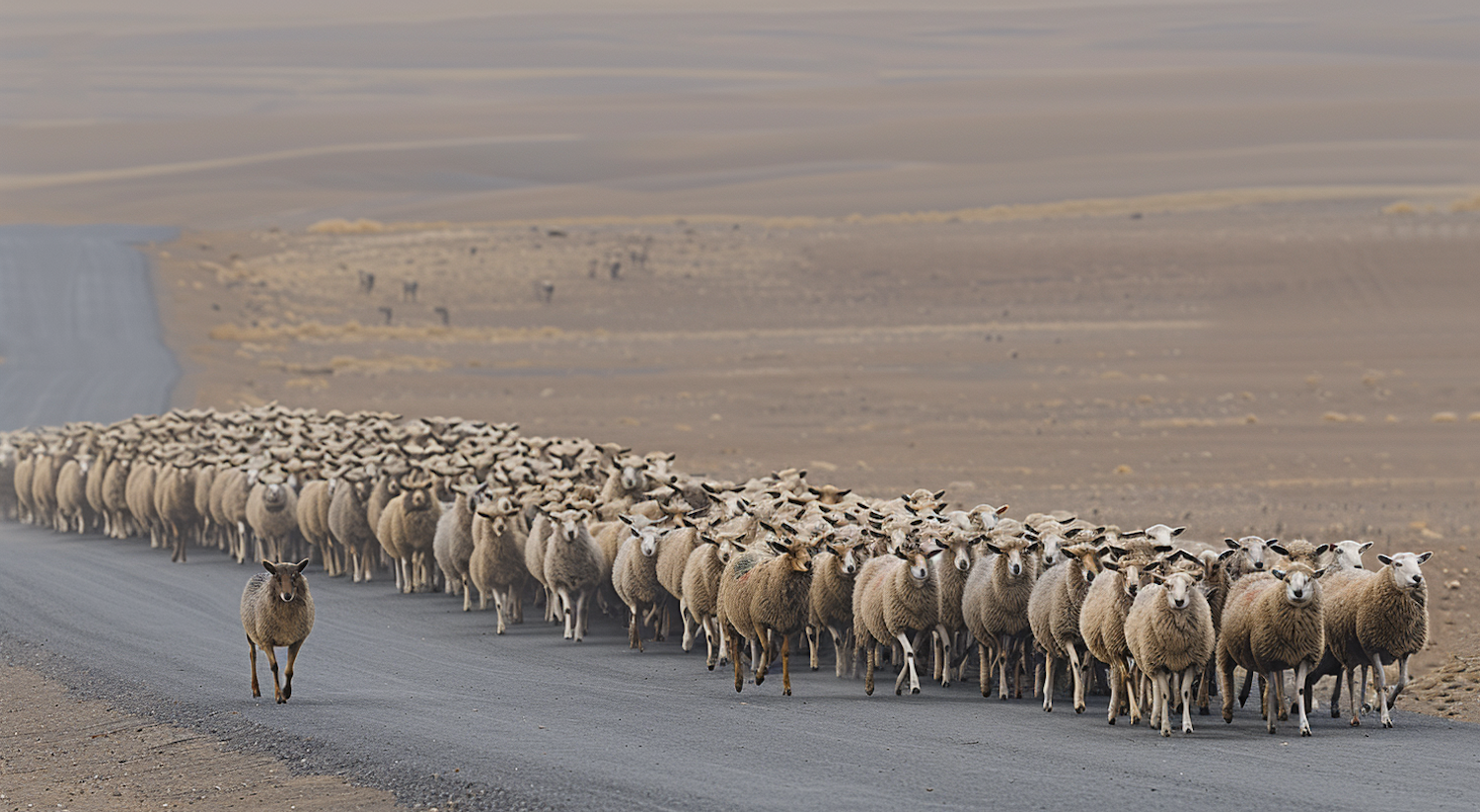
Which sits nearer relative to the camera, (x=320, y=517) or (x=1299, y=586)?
(x=1299, y=586)

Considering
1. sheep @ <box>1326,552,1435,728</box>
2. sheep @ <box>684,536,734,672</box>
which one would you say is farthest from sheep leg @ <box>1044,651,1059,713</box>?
sheep @ <box>684,536,734,672</box>

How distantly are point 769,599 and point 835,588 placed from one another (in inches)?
33.6

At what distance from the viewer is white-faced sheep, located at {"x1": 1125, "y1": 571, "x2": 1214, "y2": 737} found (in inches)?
556

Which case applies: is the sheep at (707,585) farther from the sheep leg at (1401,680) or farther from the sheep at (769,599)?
the sheep leg at (1401,680)

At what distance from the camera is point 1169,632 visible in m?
14.1

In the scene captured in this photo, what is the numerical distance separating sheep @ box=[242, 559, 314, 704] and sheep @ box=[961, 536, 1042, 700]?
6.12 m

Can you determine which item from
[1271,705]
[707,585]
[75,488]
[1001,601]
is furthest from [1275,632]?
[75,488]

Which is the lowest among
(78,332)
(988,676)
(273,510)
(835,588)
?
(988,676)

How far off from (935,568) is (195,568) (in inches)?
539

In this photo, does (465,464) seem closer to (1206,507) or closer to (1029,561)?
(1029,561)

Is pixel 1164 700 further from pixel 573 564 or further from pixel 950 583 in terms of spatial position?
pixel 573 564

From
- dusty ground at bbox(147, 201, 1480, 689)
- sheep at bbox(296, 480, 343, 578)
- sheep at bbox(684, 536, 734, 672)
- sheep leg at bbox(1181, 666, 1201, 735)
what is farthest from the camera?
dusty ground at bbox(147, 201, 1480, 689)

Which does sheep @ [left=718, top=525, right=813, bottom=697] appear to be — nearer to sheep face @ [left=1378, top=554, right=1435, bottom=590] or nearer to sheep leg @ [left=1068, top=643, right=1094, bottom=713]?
sheep leg @ [left=1068, top=643, right=1094, bottom=713]

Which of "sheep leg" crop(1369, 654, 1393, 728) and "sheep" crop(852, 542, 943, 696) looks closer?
"sheep leg" crop(1369, 654, 1393, 728)
